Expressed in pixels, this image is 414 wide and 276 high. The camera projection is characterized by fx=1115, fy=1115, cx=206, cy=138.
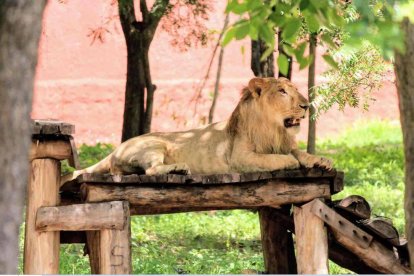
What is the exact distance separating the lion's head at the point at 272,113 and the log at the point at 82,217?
1.29m

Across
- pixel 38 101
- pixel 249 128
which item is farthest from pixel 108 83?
pixel 249 128

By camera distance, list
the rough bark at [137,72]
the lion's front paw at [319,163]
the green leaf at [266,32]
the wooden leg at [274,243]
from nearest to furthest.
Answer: the green leaf at [266,32] → the lion's front paw at [319,163] → the wooden leg at [274,243] → the rough bark at [137,72]

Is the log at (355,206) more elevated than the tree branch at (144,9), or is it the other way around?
the tree branch at (144,9)

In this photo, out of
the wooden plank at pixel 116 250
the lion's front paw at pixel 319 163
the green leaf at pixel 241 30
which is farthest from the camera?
the lion's front paw at pixel 319 163

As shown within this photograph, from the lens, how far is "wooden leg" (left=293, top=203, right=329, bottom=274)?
7.92 m

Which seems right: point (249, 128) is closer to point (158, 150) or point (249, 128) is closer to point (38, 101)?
point (158, 150)

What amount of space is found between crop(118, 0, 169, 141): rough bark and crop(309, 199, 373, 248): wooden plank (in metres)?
6.10

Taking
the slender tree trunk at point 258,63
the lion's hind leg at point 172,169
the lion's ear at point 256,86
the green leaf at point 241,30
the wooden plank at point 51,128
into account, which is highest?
the slender tree trunk at point 258,63

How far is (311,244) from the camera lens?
7961 mm

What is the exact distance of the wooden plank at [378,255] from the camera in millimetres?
8094

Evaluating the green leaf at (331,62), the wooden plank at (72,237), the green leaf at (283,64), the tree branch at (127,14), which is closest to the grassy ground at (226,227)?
the wooden plank at (72,237)

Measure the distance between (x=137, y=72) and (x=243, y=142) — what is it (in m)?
5.87

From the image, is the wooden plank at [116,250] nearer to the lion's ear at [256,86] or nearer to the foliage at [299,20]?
the lion's ear at [256,86]

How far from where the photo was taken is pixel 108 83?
16.1m
